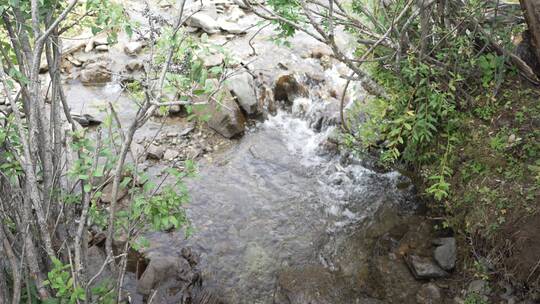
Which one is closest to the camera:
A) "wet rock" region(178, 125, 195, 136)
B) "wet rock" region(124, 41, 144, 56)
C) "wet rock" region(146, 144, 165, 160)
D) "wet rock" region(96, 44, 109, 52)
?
"wet rock" region(146, 144, 165, 160)

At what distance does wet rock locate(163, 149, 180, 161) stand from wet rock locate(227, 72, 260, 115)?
1674 millimetres

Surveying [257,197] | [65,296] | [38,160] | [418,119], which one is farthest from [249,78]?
[65,296]

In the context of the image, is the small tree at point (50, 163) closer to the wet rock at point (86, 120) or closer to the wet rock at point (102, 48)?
the wet rock at point (86, 120)

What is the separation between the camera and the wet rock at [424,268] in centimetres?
472

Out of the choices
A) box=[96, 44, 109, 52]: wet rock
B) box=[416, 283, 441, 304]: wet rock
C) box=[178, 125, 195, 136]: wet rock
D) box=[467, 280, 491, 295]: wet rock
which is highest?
box=[467, 280, 491, 295]: wet rock

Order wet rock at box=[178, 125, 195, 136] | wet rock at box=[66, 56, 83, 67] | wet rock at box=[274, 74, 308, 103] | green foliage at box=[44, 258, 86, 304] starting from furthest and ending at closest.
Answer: wet rock at box=[66, 56, 83, 67], wet rock at box=[274, 74, 308, 103], wet rock at box=[178, 125, 195, 136], green foliage at box=[44, 258, 86, 304]

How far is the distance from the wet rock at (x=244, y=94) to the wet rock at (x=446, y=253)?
460cm

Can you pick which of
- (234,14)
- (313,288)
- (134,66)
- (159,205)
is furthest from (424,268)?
(234,14)

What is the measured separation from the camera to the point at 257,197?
6.65 m

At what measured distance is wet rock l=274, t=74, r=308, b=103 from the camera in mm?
8859

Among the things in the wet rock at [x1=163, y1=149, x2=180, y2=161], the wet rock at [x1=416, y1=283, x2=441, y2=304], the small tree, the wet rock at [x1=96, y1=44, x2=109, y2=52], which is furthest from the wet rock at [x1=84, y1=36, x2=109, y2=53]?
the wet rock at [x1=416, y1=283, x2=441, y2=304]

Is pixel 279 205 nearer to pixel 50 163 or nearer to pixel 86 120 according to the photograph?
pixel 50 163

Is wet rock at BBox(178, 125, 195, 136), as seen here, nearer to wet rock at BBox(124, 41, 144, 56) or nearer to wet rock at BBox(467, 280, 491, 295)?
wet rock at BBox(124, 41, 144, 56)

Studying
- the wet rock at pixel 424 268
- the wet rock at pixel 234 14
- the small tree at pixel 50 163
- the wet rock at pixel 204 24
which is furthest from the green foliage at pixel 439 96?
the wet rock at pixel 234 14
